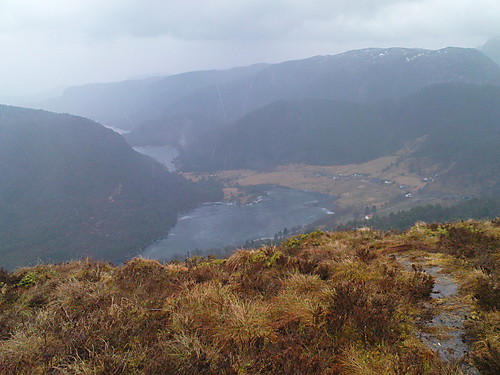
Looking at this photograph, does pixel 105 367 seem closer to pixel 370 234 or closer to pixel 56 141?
pixel 370 234

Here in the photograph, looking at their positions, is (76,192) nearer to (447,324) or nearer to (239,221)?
(239,221)

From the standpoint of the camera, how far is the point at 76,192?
14588cm

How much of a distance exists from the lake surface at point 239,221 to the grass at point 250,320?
100537mm

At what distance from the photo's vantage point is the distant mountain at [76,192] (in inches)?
4336

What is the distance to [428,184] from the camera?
155 m

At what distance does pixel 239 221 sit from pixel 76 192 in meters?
83.4

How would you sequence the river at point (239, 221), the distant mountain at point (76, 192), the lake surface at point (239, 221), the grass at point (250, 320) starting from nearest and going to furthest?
the grass at point (250, 320)
the distant mountain at point (76, 192)
the river at point (239, 221)
the lake surface at point (239, 221)

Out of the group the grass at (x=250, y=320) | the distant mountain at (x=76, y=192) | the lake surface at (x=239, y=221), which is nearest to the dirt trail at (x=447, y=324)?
the grass at (x=250, y=320)

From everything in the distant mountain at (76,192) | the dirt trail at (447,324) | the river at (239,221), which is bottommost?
the river at (239,221)

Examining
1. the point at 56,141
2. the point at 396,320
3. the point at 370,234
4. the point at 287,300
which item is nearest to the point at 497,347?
the point at 396,320

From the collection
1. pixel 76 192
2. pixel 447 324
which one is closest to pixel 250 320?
pixel 447 324

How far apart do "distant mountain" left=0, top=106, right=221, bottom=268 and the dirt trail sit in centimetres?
11036

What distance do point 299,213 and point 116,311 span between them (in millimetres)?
146010

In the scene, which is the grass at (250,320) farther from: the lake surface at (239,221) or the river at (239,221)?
the lake surface at (239,221)
